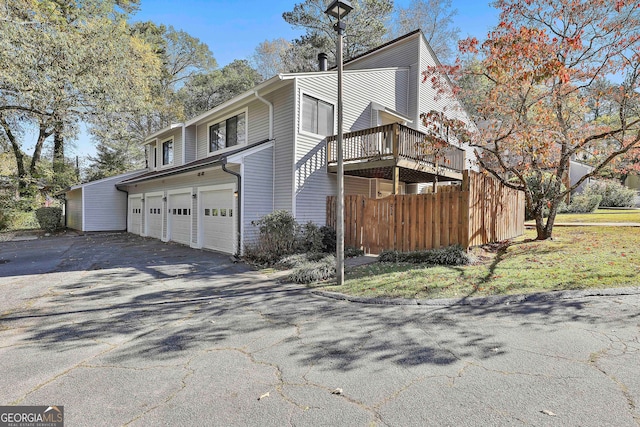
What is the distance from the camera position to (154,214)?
16.2m

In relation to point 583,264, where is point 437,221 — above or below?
above

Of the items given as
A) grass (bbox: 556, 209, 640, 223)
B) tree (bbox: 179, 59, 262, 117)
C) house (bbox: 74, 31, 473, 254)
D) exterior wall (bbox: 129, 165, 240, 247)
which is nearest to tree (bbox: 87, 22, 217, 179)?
tree (bbox: 179, 59, 262, 117)

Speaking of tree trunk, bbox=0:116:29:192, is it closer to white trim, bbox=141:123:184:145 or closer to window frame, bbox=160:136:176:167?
white trim, bbox=141:123:184:145

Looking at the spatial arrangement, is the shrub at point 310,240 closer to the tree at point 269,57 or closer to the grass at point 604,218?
the grass at point 604,218

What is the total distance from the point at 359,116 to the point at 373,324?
405 inches

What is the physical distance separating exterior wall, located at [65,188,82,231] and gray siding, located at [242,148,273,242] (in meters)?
14.7

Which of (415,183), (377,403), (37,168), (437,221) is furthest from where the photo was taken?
(37,168)

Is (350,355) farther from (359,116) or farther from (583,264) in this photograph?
(359,116)

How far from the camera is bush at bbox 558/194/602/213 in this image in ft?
60.4

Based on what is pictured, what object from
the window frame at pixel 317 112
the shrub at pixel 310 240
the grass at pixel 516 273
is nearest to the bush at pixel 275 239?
the shrub at pixel 310 240

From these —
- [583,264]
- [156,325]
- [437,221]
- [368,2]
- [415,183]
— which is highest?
[368,2]

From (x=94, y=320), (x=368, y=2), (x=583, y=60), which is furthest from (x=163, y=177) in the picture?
(x=368, y=2)

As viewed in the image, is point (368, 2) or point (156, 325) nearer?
point (156, 325)

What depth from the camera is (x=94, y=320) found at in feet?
14.9
